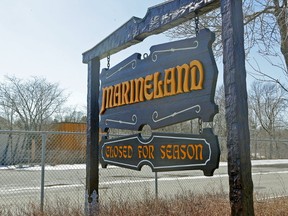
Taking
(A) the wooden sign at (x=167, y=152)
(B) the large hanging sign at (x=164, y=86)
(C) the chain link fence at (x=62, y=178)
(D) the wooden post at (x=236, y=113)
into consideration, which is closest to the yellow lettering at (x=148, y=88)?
(B) the large hanging sign at (x=164, y=86)

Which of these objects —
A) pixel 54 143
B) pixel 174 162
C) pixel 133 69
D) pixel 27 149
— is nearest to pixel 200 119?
pixel 174 162

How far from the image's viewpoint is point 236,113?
2.57m

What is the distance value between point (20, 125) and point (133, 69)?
115ft

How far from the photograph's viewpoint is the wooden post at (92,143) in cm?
453

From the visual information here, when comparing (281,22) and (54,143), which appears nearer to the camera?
(281,22)

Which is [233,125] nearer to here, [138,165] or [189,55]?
[189,55]

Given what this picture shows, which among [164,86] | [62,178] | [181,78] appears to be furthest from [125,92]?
[62,178]

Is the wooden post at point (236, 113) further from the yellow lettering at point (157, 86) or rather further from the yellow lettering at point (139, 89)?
the yellow lettering at point (139, 89)

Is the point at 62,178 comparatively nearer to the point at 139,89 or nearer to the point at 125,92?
the point at 125,92

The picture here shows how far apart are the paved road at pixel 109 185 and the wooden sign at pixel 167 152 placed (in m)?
1.24

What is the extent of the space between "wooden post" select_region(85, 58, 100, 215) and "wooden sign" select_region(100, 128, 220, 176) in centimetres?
28

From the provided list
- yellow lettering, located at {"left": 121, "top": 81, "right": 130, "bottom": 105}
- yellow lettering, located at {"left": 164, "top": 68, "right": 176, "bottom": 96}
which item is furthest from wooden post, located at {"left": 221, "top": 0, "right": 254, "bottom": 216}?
yellow lettering, located at {"left": 121, "top": 81, "right": 130, "bottom": 105}

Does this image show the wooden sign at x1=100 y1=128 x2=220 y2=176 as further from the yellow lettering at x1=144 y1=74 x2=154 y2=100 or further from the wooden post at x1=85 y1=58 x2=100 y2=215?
the yellow lettering at x1=144 y1=74 x2=154 y2=100

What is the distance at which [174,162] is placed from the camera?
3131 millimetres
